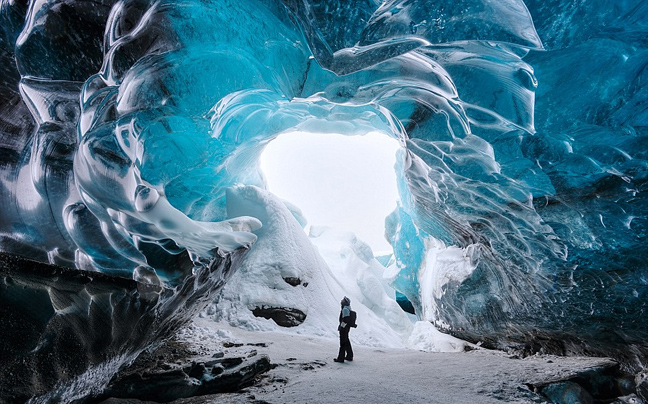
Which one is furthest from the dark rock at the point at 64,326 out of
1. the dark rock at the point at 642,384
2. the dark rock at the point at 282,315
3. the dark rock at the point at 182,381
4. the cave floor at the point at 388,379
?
the dark rock at the point at 642,384

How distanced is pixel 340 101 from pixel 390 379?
3.19 meters

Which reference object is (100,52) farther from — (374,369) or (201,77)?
(374,369)

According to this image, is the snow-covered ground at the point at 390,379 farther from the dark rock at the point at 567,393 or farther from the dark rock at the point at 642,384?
the dark rock at the point at 642,384

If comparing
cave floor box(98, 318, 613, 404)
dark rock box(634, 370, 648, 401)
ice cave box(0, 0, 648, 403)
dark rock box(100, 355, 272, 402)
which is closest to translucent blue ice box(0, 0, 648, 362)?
ice cave box(0, 0, 648, 403)

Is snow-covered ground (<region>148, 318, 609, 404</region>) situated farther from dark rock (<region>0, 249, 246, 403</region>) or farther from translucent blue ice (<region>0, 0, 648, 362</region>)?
→ translucent blue ice (<region>0, 0, 648, 362</region>)

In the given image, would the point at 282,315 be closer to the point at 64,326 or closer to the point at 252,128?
the point at 252,128

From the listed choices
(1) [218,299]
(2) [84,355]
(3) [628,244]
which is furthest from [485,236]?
(1) [218,299]

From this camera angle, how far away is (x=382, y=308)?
12.2m

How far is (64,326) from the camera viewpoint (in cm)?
208

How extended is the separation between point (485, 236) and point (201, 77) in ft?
15.7

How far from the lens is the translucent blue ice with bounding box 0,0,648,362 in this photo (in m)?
2.00

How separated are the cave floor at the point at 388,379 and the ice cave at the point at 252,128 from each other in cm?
86

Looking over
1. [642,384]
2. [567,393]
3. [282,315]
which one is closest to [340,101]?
[567,393]

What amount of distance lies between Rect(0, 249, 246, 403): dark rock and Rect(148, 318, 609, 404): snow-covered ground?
0.50 meters
